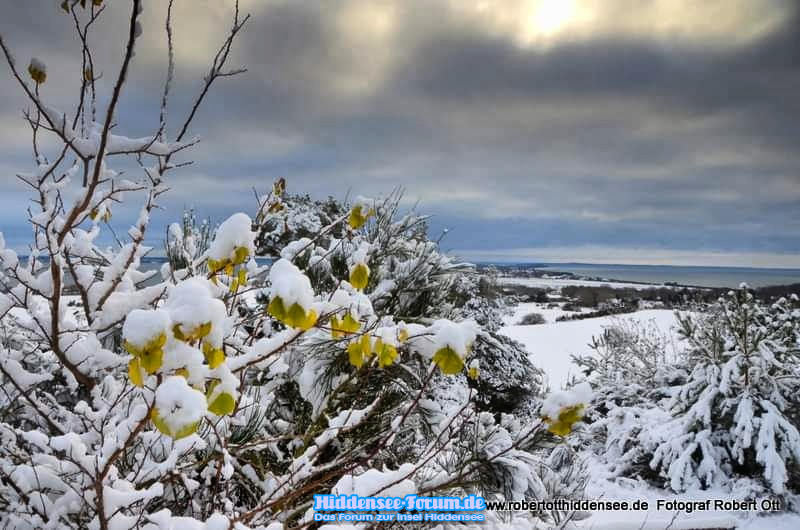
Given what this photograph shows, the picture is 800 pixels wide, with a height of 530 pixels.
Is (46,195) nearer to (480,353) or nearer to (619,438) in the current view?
(480,353)

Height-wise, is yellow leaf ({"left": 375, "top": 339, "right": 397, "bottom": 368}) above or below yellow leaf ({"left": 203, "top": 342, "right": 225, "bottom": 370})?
below

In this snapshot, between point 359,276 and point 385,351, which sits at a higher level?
point 359,276

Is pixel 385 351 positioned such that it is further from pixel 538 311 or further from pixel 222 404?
pixel 538 311

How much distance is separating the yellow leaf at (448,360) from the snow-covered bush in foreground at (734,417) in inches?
227

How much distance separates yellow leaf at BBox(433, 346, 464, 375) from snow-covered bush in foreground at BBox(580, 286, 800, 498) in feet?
18.9

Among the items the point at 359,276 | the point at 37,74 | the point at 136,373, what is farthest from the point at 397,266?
the point at 136,373

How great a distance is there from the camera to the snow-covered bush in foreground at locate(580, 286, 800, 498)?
5215 mm

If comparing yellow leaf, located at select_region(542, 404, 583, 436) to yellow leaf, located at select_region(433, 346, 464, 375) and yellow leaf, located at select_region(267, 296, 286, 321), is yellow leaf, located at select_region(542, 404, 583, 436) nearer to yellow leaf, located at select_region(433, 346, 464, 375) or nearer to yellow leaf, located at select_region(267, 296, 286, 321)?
yellow leaf, located at select_region(433, 346, 464, 375)

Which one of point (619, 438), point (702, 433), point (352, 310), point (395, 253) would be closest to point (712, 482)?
point (702, 433)

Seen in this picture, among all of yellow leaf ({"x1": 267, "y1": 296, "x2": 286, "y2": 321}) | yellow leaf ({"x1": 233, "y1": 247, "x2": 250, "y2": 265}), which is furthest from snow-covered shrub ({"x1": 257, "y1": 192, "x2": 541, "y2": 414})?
yellow leaf ({"x1": 267, "y1": 296, "x2": 286, "y2": 321})

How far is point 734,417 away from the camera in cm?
548

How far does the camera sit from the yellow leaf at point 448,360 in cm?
115

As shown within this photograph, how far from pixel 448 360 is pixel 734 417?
6152 millimetres

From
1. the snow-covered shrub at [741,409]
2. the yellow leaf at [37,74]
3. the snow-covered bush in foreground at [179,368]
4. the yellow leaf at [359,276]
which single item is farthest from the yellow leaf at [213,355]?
the snow-covered shrub at [741,409]
